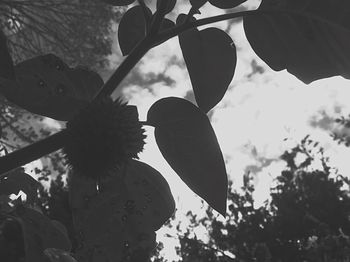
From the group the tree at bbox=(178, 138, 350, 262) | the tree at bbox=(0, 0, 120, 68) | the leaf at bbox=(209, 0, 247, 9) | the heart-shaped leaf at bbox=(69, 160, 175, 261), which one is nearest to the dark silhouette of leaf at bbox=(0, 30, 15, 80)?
the heart-shaped leaf at bbox=(69, 160, 175, 261)

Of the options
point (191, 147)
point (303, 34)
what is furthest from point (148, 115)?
point (303, 34)

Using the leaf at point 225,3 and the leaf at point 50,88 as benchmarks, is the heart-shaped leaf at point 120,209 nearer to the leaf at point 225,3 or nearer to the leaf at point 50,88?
the leaf at point 50,88

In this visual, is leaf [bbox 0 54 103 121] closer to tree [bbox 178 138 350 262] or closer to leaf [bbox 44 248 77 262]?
leaf [bbox 44 248 77 262]

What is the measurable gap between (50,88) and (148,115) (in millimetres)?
157

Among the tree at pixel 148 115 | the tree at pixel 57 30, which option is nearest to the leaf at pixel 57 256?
the tree at pixel 148 115

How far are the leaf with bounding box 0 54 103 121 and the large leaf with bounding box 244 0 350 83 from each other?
0.29m

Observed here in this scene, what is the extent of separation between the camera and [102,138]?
60cm

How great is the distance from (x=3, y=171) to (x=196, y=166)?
0.90 feet

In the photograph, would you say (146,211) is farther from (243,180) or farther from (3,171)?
(243,180)

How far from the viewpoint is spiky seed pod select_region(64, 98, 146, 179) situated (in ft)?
1.91

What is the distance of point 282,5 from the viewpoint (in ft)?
2.40

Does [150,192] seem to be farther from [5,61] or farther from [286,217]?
[286,217]

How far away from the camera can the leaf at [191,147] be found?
652 mm

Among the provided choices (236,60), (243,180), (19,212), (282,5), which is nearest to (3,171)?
(19,212)
